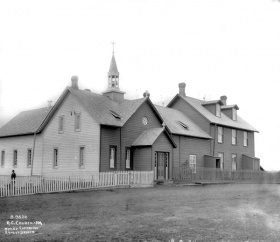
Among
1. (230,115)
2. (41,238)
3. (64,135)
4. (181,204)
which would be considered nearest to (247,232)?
(41,238)

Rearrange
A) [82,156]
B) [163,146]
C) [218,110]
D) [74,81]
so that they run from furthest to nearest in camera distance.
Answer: [218,110] < [74,81] < [82,156] < [163,146]

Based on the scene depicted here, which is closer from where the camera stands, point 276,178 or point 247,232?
point 247,232

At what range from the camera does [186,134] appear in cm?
3875

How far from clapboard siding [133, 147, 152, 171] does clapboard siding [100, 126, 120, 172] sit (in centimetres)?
147

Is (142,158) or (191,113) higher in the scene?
(191,113)

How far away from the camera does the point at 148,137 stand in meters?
33.2

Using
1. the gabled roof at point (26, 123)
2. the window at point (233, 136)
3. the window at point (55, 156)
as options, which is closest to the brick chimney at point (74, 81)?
the window at point (55, 156)

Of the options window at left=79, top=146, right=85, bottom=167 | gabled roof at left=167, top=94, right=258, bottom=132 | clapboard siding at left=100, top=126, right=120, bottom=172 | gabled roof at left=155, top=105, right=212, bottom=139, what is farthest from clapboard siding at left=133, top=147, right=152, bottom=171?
gabled roof at left=167, top=94, right=258, bottom=132

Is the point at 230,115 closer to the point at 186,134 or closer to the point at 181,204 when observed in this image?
the point at 186,134

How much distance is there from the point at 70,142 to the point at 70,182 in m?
7.96

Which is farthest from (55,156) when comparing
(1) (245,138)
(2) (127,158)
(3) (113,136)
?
(1) (245,138)

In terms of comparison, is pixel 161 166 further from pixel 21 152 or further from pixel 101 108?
pixel 21 152

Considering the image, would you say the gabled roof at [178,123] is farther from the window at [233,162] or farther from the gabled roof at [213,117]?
the window at [233,162]

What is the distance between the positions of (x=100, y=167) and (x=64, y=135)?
5.63 m
